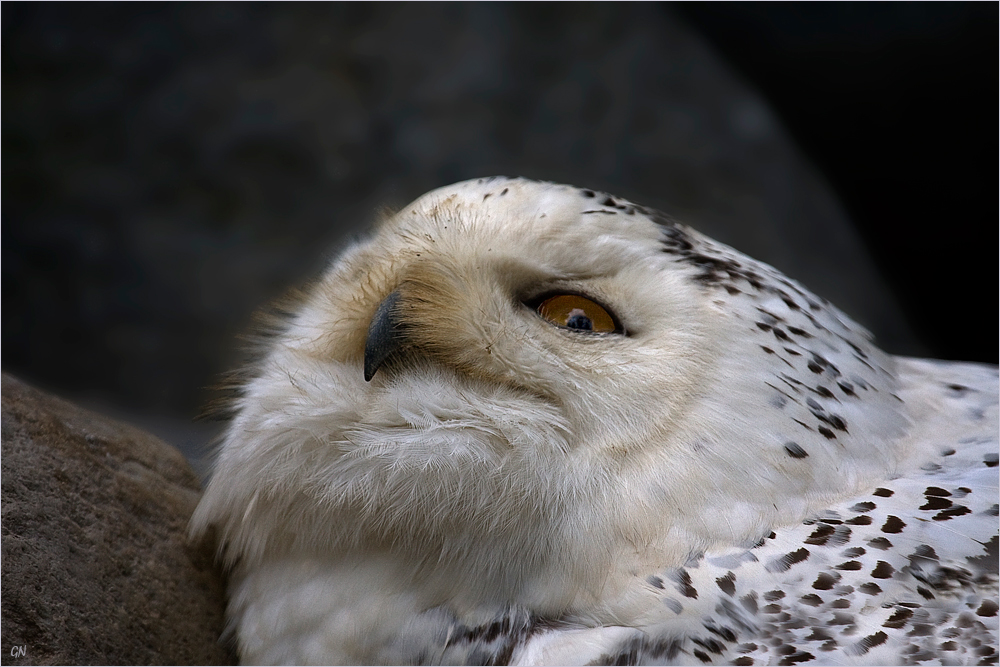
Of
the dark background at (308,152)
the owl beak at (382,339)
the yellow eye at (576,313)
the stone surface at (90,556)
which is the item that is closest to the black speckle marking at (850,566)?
the yellow eye at (576,313)

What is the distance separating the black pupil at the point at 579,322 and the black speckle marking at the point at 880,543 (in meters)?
0.38

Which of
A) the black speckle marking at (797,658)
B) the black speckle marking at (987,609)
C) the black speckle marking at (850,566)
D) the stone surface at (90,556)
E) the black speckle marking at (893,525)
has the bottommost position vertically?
the stone surface at (90,556)

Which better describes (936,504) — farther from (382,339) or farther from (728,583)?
(382,339)

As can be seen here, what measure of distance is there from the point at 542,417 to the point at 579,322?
0.44ft

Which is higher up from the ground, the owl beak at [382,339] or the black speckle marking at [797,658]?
the owl beak at [382,339]

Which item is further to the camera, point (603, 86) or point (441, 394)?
point (603, 86)

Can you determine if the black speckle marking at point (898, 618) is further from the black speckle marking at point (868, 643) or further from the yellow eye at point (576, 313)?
the yellow eye at point (576, 313)

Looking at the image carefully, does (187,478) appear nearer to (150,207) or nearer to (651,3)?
(150,207)

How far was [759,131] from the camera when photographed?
2.54m

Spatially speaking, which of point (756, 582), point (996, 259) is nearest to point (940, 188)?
point (996, 259)

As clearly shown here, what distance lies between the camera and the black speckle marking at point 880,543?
0.83 metres

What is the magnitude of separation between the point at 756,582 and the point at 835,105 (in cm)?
181

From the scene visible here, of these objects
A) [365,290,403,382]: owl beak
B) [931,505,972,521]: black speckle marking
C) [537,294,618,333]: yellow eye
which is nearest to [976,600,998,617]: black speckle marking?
[931,505,972,521]: black speckle marking

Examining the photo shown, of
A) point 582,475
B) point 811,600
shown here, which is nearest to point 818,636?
point 811,600
